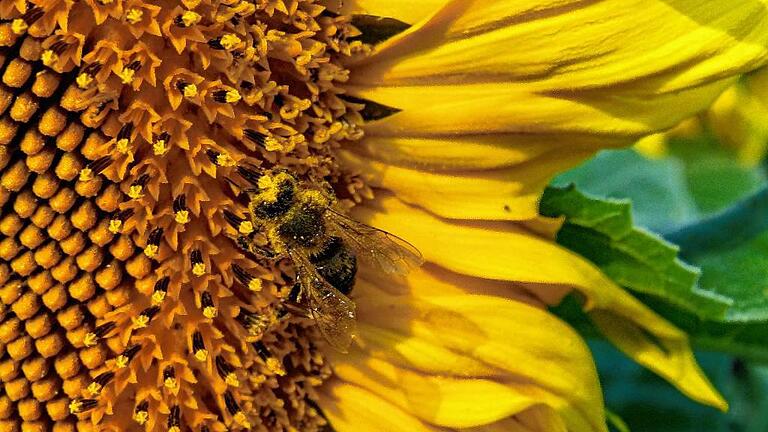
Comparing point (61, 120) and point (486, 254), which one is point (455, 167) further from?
point (61, 120)

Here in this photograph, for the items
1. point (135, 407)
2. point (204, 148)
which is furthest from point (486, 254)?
point (135, 407)

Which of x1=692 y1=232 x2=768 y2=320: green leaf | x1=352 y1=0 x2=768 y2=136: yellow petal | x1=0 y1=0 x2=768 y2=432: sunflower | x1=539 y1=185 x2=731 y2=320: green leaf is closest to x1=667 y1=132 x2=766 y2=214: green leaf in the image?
x1=692 y1=232 x2=768 y2=320: green leaf

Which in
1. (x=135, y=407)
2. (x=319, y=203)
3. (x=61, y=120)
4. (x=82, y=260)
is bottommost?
(x=135, y=407)

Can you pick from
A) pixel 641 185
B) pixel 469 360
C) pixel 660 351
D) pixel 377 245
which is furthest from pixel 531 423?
pixel 641 185

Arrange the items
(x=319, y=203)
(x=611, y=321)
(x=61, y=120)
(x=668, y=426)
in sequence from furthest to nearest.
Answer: (x=668, y=426) → (x=611, y=321) → (x=319, y=203) → (x=61, y=120)

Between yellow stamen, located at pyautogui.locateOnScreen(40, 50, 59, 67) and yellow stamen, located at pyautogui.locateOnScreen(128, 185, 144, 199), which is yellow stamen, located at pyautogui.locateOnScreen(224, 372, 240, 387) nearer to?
yellow stamen, located at pyautogui.locateOnScreen(128, 185, 144, 199)

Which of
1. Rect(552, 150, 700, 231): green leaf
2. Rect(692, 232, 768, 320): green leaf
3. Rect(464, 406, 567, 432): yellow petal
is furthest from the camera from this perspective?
Rect(552, 150, 700, 231): green leaf

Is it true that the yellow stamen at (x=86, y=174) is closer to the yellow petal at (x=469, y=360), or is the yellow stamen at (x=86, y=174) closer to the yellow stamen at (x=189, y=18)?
the yellow stamen at (x=189, y=18)
